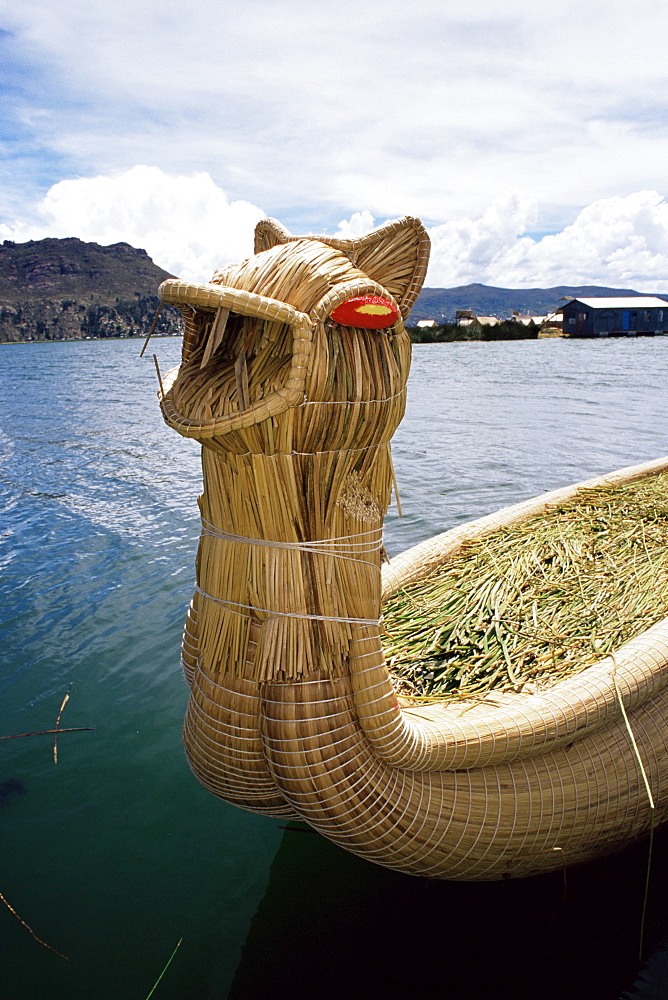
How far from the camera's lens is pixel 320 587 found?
177 cm

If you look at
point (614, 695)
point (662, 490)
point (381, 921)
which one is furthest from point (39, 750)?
point (662, 490)

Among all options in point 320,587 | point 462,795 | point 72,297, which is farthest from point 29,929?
point 72,297

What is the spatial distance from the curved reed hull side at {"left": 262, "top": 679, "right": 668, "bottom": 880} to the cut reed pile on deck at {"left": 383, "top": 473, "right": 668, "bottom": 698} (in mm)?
354

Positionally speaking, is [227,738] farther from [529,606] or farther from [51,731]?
[51,731]

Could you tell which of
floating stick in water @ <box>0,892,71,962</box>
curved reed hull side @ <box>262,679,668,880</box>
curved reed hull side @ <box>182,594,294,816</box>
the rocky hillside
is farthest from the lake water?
the rocky hillside

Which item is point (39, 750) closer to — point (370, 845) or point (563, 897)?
point (370, 845)

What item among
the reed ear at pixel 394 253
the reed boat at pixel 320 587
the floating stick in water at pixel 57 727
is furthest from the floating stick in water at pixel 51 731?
the reed ear at pixel 394 253

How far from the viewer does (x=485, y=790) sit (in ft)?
7.25

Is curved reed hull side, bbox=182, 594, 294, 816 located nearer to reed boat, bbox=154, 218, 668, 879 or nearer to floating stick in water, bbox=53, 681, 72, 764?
reed boat, bbox=154, 218, 668, 879

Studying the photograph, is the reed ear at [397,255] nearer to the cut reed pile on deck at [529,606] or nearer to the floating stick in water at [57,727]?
the cut reed pile on deck at [529,606]

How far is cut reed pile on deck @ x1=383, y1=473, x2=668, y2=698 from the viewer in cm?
281

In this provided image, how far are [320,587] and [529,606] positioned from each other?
1.79m

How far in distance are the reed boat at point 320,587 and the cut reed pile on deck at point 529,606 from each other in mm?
479

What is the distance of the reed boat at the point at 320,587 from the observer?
159cm
